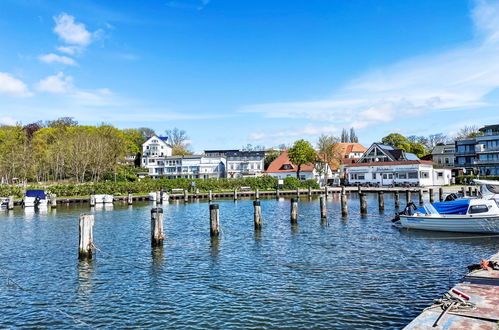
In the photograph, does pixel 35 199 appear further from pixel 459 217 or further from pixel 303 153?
pixel 303 153

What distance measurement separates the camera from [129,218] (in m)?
40.0

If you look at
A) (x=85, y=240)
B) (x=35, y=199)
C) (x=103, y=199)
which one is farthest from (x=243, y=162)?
(x=85, y=240)

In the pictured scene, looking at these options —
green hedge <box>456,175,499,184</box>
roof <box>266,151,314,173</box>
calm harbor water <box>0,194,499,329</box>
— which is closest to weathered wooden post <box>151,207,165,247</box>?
calm harbor water <box>0,194,499,329</box>

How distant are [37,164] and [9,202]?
4119 cm

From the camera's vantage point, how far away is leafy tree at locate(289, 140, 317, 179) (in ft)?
306

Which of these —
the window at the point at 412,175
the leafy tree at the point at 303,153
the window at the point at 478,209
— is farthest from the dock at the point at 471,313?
the leafy tree at the point at 303,153

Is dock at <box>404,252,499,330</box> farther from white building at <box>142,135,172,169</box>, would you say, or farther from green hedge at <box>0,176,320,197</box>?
white building at <box>142,135,172,169</box>

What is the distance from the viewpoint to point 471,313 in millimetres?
9312

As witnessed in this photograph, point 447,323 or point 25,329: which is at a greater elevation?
point 447,323

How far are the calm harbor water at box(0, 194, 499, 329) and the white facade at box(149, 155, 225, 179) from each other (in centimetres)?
8633

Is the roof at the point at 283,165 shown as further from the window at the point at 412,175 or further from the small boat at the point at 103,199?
the small boat at the point at 103,199

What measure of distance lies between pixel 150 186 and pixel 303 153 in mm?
38729

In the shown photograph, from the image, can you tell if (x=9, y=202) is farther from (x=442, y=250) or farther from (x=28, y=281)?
(x=442, y=250)

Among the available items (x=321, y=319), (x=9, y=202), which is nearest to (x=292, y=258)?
(x=321, y=319)
